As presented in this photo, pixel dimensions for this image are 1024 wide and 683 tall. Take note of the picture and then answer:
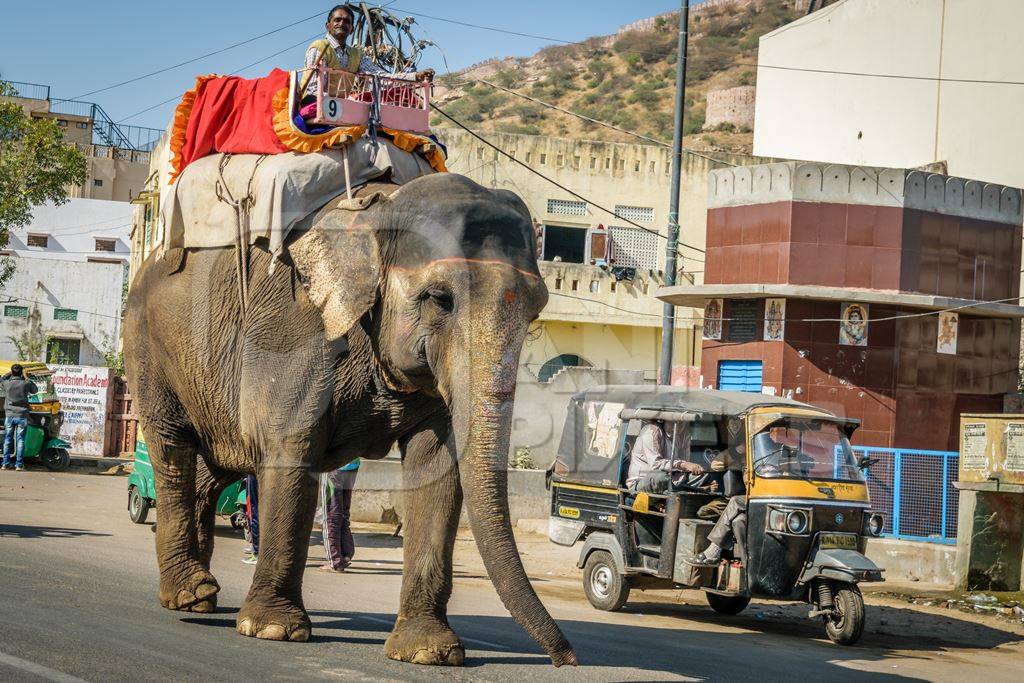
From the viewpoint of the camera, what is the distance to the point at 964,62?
33.3m

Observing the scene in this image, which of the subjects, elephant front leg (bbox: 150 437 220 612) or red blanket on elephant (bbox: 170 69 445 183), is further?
elephant front leg (bbox: 150 437 220 612)

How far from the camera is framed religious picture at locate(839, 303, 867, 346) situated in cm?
2328

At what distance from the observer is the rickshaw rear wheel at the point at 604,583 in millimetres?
12742

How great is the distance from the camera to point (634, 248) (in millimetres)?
39344

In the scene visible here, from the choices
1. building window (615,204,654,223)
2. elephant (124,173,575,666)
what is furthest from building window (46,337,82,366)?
elephant (124,173,575,666)

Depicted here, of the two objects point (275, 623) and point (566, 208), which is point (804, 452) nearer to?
point (275, 623)

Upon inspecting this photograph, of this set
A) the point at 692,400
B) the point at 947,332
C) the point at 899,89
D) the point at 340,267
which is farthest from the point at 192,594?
the point at 899,89

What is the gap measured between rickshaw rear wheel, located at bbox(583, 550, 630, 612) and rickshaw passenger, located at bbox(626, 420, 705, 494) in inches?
32.9

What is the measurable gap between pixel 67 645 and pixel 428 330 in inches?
103

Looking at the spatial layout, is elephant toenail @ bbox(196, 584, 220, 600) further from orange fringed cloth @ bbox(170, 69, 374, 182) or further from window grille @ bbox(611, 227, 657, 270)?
window grille @ bbox(611, 227, 657, 270)

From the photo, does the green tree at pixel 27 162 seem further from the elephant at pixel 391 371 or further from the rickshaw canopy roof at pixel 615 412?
the elephant at pixel 391 371

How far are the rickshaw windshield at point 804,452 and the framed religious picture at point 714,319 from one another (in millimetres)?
12205

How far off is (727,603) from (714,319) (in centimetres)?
1190

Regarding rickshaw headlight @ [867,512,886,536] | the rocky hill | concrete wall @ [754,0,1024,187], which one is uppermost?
the rocky hill
